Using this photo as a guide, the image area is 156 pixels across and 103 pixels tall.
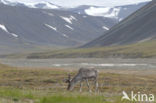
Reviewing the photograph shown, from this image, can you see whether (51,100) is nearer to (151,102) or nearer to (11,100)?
(11,100)

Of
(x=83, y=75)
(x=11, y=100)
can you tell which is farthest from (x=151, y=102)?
(x=83, y=75)

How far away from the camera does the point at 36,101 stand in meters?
19.1

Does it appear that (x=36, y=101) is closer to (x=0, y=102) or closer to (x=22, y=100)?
(x=22, y=100)

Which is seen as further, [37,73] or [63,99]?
[37,73]

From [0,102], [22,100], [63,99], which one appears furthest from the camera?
[22,100]

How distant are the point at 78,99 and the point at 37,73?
58061mm

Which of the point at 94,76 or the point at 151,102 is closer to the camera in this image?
Answer: the point at 151,102

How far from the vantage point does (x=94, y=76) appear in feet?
98.6

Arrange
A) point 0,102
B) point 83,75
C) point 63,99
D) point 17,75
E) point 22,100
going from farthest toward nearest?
point 17,75
point 83,75
point 22,100
point 63,99
point 0,102

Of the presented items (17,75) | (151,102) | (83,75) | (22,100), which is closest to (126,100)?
(151,102)

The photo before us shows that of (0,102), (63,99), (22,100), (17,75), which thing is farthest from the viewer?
(17,75)

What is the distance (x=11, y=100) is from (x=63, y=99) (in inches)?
89.4

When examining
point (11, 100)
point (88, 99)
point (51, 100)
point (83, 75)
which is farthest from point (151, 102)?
point (83, 75)

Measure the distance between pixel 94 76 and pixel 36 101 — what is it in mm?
11333
